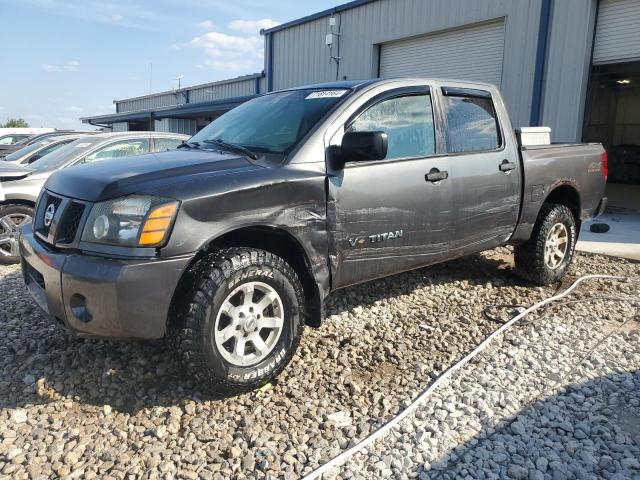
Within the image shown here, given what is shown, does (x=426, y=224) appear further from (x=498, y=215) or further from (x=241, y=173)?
(x=241, y=173)

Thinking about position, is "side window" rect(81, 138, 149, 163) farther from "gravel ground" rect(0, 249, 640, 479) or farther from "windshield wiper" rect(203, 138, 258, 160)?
"windshield wiper" rect(203, 138, 258, 160)

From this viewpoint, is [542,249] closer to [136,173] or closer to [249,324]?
[249,324]

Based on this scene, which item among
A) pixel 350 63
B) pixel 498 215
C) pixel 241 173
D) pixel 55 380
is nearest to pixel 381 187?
pixel 241 173

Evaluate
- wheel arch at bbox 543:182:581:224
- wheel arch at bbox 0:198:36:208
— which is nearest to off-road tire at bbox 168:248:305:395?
wheel arch at bbox 543:182:581:224

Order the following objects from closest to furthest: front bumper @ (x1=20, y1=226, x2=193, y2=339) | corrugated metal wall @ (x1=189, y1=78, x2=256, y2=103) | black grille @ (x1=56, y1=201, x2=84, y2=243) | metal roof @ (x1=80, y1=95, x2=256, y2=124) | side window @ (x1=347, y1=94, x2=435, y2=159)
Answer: front bumper @ (x1=20, y1=226, x2=193, y2=339)
black grille @ (x1=56, y1=201, x2=84, y2=243)
side window @ (x1=347, y1=94, x2=435, y2=159)
metal roof @ (x1=80, y1=95, x2=256, y2=124)
corrugated metal wall @ (x1=189, y1=78, x2=256, y2=103)

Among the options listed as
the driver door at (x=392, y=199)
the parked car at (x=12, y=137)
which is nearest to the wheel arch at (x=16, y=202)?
the driver door at (x=392, y=199)

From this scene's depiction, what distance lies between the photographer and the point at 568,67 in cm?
1038

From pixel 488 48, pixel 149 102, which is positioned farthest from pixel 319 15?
pixel 149 102

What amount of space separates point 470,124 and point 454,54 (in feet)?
30.8

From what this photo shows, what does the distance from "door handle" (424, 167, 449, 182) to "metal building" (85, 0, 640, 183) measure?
25.5 feet

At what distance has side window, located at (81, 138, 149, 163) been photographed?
674 centimetres

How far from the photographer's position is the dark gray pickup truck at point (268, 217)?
2695 mm

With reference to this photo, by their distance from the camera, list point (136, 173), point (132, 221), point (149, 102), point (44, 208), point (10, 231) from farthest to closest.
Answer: point (149, 102) < point (10, 231) < point (44, 208) < point (136, 173) < point (132, 221)

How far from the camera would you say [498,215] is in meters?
4.48
